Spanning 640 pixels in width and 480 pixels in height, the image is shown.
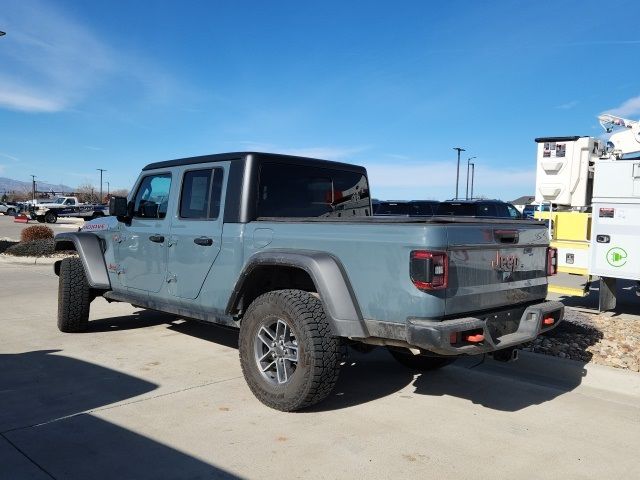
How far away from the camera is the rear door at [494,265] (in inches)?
140

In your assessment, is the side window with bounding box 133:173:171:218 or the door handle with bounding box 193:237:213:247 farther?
the side window with bounding box 133:173:171:218

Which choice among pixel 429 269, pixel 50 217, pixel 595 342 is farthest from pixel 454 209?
pixel 50 217

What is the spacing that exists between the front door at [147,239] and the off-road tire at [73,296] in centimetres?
66

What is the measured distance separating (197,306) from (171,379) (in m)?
0.68

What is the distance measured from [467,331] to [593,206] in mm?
5246

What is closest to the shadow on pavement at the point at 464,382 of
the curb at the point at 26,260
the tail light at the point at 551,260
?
the tail light at the point at 551,260

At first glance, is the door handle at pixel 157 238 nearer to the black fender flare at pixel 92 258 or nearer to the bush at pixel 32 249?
the black fender flare at pixel 92 258

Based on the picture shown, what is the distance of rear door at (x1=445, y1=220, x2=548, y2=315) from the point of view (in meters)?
3.56

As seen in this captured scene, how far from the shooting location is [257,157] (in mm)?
4680

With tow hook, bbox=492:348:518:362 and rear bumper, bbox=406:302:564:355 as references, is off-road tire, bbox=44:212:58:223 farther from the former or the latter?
rear bumper, bbox=406:302:564:355

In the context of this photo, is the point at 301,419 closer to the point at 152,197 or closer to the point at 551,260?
the point at 551,260

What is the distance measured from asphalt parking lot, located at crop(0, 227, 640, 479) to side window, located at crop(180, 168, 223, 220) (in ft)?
4.85

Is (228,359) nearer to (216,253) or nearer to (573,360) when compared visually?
(216,253)

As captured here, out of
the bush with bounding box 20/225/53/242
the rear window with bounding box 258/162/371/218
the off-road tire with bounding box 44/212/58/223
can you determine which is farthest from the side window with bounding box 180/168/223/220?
the off-road tire with bounding box 44/212/58/223
